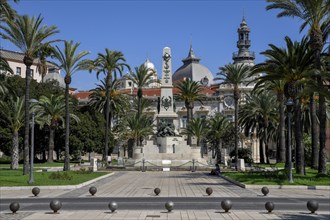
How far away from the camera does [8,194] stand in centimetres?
2350

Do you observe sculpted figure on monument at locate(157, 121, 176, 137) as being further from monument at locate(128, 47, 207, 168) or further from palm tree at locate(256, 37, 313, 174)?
palm tree at locate(256, 37, 313, 174)

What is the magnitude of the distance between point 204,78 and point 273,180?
111 metres

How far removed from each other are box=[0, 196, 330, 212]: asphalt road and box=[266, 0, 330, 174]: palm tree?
12.6 meters

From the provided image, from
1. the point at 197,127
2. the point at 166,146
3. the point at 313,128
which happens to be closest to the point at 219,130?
the point at 197,127

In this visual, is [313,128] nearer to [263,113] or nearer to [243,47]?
→ [263,113]

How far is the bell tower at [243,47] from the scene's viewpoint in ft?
421

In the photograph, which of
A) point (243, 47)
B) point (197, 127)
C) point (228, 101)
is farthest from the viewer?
point (243, 47)

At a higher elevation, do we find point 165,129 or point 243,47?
point 243,47

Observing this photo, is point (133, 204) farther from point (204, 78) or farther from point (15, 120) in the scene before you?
point (204, 78)

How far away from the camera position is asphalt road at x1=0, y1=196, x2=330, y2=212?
56.9ft

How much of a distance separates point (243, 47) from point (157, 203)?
378ft

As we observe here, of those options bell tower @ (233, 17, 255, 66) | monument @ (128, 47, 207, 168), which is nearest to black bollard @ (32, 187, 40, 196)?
monument @ (128, 47, 207, 168)

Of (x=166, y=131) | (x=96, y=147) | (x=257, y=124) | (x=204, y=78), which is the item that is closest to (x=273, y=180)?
(x=166, y=131)

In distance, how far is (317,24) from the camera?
3338 cm
